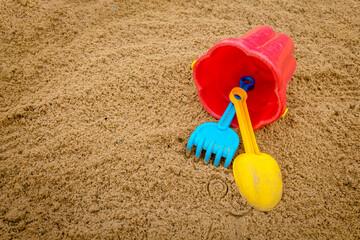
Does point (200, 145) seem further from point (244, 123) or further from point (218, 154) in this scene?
point (244, 123)

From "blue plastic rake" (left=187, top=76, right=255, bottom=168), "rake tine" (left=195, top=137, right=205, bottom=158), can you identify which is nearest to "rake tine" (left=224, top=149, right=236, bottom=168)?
"blue plastic rake" (left=187, top=76, right=255, bottom=168)

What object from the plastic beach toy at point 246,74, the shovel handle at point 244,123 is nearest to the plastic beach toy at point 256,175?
the shovel handle at point 244,123

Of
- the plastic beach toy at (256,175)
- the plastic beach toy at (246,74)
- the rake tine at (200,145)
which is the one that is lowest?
the plastic beach toy at (256,175)

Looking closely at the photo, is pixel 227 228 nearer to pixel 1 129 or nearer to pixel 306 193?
pixel 306 193

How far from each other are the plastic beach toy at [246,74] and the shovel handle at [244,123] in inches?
2.8

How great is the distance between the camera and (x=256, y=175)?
996 millimetres

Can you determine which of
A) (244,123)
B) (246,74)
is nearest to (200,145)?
(244,123)

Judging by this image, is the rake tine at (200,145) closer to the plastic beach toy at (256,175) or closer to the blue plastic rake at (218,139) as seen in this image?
the blue plastic rake at (218,139)

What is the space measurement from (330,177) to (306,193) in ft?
0.45

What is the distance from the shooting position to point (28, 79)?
1.32 m

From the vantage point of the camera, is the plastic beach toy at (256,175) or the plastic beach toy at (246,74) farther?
the plastic beach toy at (246,74)

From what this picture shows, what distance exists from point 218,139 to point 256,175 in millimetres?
211

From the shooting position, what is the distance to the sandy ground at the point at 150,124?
0.99 m

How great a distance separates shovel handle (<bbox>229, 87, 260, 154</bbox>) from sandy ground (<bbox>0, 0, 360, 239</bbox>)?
0.35 ft
